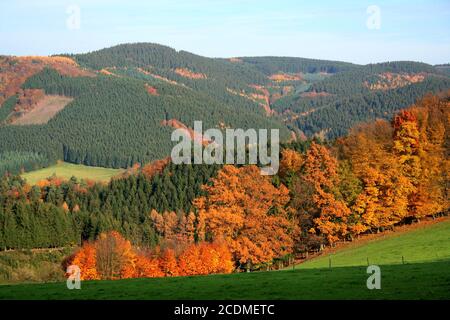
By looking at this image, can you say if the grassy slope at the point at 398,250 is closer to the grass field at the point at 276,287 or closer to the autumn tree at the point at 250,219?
the autumn tree at the point at 250,219

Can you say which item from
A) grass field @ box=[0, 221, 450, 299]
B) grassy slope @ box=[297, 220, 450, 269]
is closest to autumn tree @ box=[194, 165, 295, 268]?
grassy slope @ box=[297, 220, 450, 269]

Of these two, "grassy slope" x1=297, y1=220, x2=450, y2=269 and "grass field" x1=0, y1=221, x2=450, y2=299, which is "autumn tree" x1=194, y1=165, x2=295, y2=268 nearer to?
"grassy slope" x1=297, y1=220, x2=450, y2=269

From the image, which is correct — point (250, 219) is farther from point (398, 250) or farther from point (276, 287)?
point (276, 287)

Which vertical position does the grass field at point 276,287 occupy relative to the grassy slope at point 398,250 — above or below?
above

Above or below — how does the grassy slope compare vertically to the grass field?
below

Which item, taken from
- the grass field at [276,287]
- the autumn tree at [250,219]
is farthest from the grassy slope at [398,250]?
the grass field at [276,287]

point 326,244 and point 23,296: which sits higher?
point 23,296

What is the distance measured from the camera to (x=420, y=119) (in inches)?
3632

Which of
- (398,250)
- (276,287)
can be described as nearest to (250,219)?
(398,250)

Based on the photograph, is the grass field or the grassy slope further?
the grassy slope

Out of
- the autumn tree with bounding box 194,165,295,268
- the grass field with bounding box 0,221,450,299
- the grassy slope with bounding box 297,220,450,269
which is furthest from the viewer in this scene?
the autumn tree with bounding box 194,165,295,268
